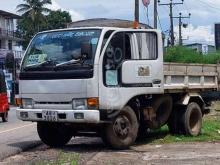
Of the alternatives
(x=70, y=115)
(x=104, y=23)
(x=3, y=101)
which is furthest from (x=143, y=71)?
(x=3, y=101)

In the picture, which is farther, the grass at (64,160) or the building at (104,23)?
the building at (104,23)

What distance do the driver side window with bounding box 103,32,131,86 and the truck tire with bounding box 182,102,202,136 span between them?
2760 mm

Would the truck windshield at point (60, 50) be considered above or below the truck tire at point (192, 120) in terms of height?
above

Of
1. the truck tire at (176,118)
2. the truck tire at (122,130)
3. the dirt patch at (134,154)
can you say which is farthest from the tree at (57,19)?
the truck tire at (122,130)

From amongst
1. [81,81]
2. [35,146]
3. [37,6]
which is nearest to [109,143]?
[81,81]

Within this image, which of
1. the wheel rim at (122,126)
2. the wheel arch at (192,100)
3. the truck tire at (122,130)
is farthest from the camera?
the wheel arch at (192,100)

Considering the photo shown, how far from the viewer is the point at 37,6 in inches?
3305

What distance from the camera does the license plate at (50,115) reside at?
1192 centimetres

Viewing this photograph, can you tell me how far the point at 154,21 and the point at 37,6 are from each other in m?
45.6

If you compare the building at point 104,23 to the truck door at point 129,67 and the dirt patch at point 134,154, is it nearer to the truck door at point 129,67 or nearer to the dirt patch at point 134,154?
the truck door at point 129,67

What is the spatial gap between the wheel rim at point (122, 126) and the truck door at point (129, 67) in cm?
38

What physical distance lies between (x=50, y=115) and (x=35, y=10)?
7359cm

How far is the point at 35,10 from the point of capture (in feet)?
276

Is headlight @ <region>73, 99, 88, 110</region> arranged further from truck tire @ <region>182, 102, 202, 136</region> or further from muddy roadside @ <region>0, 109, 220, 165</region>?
truck tire @ <region>182, 102, 202, 136</region>
